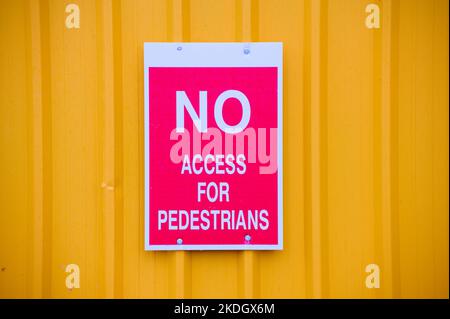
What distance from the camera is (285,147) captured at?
1359 millimetres

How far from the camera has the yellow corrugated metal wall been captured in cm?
134

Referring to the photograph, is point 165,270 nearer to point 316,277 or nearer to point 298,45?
point 316,277

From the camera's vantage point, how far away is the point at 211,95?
4.32 feet

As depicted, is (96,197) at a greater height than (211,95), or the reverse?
(211,95)

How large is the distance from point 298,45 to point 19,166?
109 cm

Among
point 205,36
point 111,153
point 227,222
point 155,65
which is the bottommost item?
point 227,222

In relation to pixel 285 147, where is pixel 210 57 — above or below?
above

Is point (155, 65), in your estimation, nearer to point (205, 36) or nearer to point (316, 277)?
point (205, 36)

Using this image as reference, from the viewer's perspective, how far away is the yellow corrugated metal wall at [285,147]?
1345 mm

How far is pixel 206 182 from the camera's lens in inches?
52.3
